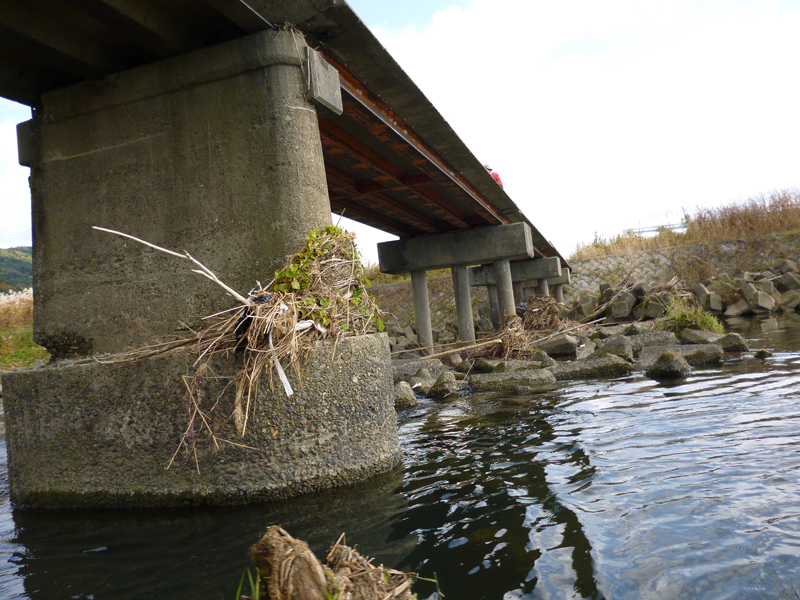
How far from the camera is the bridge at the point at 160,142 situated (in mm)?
4230

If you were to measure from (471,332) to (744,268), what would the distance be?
16.8m

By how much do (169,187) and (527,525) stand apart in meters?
3.69

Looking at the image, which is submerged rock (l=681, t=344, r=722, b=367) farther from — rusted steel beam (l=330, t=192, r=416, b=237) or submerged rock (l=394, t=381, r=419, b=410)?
rusted steel beam (l=330, t=192, r=416, b=237)

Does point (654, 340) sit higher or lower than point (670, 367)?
higher

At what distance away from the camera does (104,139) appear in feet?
15.5

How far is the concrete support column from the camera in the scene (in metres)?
14.9

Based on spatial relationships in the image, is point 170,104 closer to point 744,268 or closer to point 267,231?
point 267,231

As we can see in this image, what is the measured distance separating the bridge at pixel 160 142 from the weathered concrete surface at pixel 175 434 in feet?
2.02

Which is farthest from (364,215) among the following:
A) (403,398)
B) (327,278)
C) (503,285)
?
(327,278)

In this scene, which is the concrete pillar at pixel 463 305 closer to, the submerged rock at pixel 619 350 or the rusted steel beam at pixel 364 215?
the rusted steel beam at pixel 364 215

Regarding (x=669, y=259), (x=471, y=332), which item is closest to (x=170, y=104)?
(x=471, y=332)

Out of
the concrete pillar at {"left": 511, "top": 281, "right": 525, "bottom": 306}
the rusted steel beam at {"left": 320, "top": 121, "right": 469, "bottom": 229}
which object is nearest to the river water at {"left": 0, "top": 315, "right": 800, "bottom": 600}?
the rusted steel beam at {"left": 320, "top": 121, "right": 469, "bottom": 229}

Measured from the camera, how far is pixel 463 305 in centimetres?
1512

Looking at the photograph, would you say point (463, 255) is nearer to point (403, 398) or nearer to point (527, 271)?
point (403, 398)
